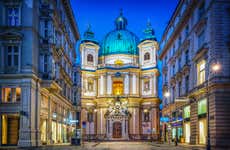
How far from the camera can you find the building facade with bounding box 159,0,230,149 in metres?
33.9

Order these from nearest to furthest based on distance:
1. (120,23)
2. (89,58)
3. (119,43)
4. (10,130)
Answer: (10,130)
(89,58)
(119,43)
(120,23)

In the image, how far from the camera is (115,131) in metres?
87.1

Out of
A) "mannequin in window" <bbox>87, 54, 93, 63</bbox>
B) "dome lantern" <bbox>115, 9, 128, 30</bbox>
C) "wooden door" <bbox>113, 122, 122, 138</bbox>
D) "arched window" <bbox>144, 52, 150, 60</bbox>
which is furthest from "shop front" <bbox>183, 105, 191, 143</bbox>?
"dome lantern" <bbox>115, 9, 128, 30</bbox>

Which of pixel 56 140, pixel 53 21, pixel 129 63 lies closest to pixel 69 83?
pixel 56 140

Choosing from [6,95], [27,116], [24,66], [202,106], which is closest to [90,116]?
[202,106]

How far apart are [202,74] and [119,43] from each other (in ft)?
191

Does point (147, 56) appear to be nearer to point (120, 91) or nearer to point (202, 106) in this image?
point (120, 91)

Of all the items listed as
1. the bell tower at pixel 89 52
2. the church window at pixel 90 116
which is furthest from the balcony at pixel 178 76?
the bell tower at pixel 89 52

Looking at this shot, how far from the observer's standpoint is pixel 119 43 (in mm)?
98062

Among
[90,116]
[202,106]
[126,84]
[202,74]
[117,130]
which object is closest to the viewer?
[202,106]

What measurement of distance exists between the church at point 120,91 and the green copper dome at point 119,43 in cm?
33

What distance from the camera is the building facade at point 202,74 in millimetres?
33938

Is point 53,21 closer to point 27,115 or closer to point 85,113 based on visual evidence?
point 27,115

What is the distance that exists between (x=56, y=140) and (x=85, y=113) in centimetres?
4073
